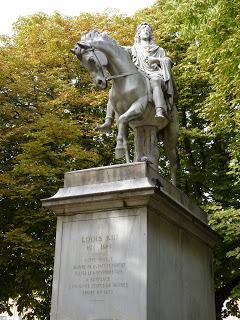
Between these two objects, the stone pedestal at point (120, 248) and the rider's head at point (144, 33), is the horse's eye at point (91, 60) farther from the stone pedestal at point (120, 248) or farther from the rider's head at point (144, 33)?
the stone pedestal at point (120, 248)

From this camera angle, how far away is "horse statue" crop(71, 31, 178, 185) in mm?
8648

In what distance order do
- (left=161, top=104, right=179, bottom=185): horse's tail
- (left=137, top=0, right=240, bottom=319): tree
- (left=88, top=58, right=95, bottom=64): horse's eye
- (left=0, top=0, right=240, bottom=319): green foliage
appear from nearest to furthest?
(left=88, top=58, right=95, bottom=64): horse's eye
(left=161, top=104, right=179, bottom=185): horse's tail
(left=137, top=0, right=240, bottom=319): tree
(left=0, top=0, right=240, bottom=319): green foliage

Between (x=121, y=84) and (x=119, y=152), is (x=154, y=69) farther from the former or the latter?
(x=119, y=152)

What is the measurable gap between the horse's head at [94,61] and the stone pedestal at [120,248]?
155 cm

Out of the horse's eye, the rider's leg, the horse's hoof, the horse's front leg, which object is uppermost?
the horse's eye

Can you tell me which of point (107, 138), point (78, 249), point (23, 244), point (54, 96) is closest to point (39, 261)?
point (23, 244)

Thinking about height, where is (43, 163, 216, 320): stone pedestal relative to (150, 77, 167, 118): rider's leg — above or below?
below

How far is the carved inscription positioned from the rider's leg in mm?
2309

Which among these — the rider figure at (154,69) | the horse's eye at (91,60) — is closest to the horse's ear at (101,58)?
the horse's eye at (91,60)

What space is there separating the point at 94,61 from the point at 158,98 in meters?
1.23

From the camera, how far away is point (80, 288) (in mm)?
7613

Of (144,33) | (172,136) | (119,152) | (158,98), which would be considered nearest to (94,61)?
(158,98)

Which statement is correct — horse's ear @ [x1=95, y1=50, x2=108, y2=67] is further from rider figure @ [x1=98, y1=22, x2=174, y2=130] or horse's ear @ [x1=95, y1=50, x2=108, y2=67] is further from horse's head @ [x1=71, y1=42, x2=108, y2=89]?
rider figure @ [x1=98, y1=22, x2=174, y2=130]

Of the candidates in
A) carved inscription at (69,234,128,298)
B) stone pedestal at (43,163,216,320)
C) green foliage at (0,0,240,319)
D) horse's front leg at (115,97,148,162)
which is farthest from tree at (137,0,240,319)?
carved inscription at (69,234,128,298)
